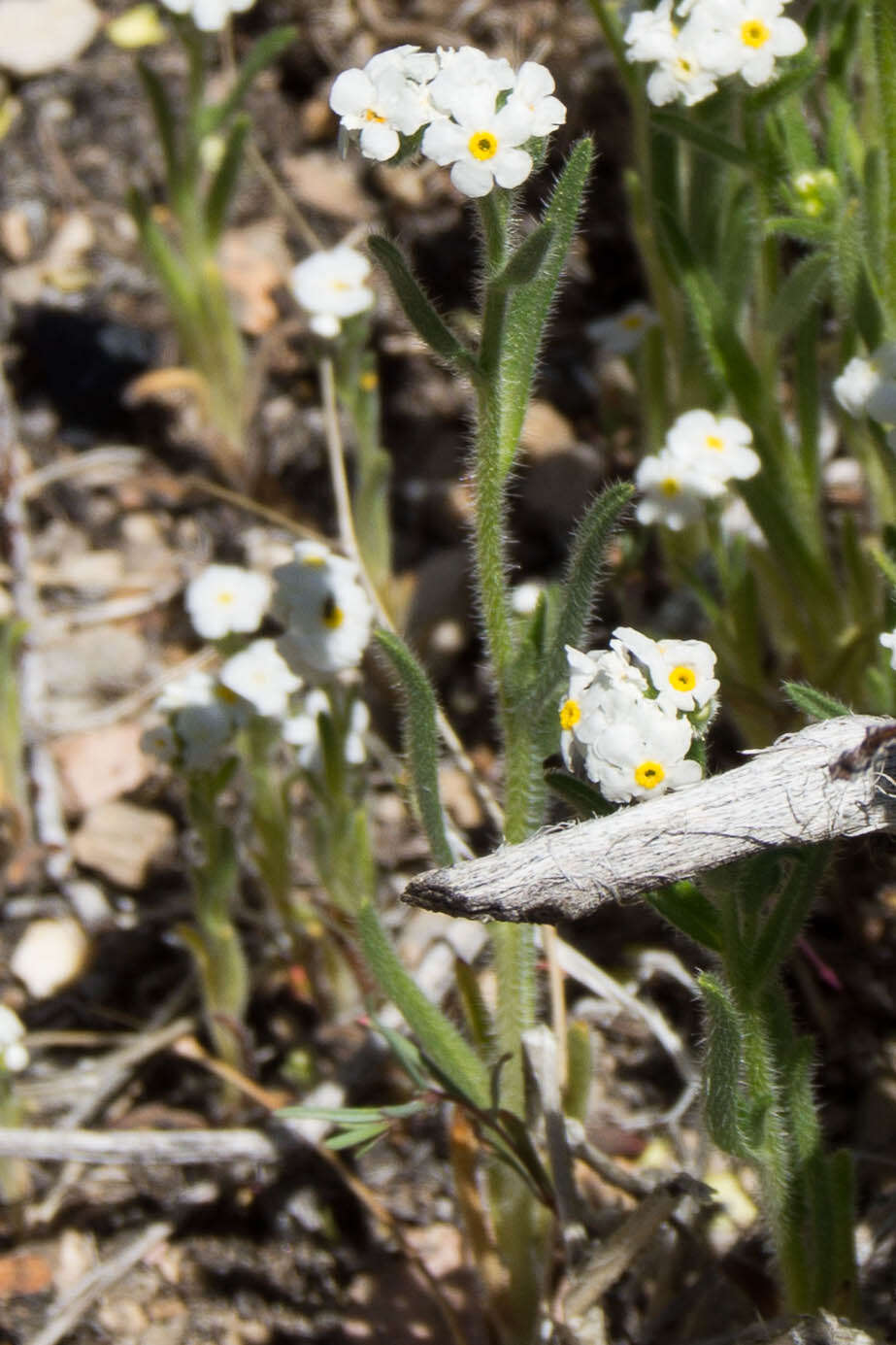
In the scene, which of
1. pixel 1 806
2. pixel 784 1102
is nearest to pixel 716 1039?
pixel 784 1102

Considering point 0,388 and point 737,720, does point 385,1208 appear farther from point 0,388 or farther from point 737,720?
point 0,388

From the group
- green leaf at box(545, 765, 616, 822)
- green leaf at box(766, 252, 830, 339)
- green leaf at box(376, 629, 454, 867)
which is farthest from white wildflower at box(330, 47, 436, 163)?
green leaf at box(766, 252, 830, 339)

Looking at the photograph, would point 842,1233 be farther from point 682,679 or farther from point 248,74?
point 248,74

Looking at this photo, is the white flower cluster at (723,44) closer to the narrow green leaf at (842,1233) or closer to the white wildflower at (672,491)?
the white wildflower at (672,491)

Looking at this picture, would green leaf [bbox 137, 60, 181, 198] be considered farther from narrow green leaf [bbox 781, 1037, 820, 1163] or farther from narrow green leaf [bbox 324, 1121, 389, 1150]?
narrow green leaf [bbox 781, 1037, 820, 1163]

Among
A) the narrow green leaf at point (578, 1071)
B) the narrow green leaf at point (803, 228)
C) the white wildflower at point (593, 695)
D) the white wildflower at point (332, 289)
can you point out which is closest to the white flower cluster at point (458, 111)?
the white wildflower at point (593, 695)

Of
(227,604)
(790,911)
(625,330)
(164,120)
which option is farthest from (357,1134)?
(164,120)
